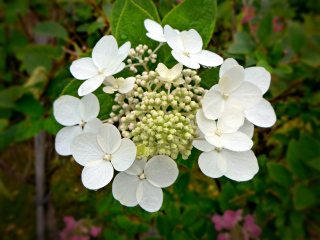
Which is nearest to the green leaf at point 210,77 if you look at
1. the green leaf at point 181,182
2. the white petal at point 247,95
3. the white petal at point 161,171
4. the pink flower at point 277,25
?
the white petal at point 247,95

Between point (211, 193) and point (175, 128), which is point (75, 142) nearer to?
point (175, 128)

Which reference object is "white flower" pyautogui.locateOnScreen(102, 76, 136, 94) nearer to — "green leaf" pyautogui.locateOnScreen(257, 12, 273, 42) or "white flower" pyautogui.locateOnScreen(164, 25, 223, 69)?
"white flower" pyautogui.locateOnScreen(164, 25, 223, 69)

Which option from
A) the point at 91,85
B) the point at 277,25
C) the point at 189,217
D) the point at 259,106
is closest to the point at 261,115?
the point at 259,106

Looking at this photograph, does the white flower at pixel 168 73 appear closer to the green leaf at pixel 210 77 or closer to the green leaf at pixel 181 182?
the green leaf at pixel 210 77

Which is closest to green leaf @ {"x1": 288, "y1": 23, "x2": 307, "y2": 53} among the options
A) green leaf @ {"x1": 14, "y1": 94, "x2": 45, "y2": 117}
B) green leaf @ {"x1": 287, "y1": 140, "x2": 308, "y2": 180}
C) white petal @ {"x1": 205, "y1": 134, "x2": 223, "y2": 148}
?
green leaf @ {"x1": 287, "y1": 140, "x2": 308, "y2": 180}

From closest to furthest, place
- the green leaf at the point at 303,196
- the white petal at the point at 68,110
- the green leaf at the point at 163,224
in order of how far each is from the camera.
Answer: the white petal at the point at 68,110
the green leaf at the point at 303,196
the green leaf at the point at 163,224

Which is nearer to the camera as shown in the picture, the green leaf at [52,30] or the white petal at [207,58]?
the white petal at [207,58]
